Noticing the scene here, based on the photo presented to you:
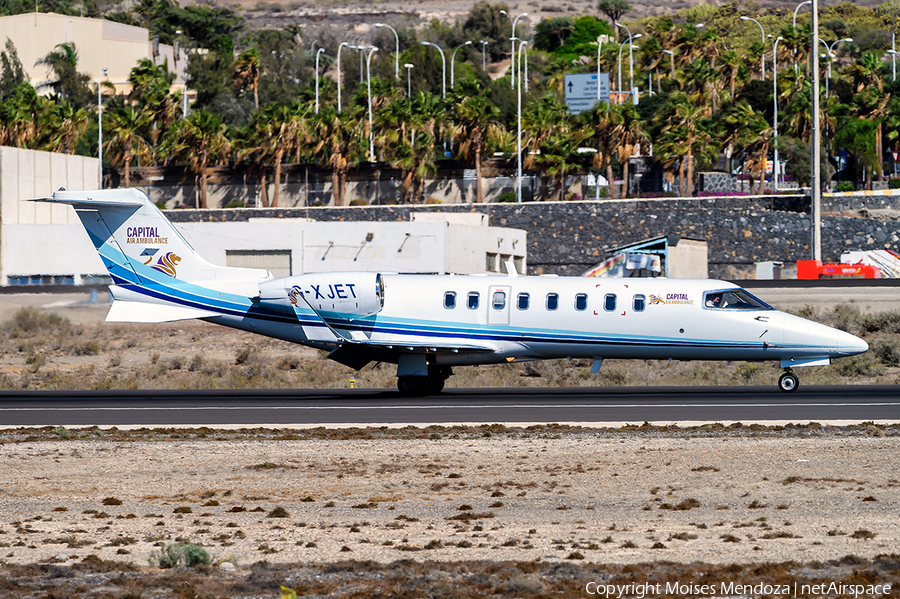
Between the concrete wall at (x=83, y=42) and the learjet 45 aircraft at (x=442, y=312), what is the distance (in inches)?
4896

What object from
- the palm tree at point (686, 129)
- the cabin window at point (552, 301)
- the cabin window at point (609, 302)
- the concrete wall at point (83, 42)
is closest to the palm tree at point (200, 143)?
the palm tree at point (686, 129)

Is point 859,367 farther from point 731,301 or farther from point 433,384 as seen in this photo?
point 433,384

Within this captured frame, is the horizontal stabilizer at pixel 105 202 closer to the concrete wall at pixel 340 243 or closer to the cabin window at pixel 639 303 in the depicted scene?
the cabin window at pixel 639 303

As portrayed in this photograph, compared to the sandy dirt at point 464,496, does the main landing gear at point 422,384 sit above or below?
above

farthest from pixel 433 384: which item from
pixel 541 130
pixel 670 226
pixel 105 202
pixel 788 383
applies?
pixel 541 130

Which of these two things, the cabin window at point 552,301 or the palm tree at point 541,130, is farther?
the palm tree at point 541,130

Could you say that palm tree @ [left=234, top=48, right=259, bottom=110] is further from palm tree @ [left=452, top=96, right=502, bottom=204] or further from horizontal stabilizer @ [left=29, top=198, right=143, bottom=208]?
horizontal stabilizer @ [left=29, top=198, right=143, bottom=208]

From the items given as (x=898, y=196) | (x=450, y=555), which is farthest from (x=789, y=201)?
(x=450, y=555)

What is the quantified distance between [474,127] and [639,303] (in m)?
59.8

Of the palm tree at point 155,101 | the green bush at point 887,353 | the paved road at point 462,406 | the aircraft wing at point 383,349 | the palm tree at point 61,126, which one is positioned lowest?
the paved road at point 462,406

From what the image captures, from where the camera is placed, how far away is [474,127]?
8531cm

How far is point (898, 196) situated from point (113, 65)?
107 m

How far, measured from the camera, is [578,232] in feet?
249

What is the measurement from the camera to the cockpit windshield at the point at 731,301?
26656 millimetres
